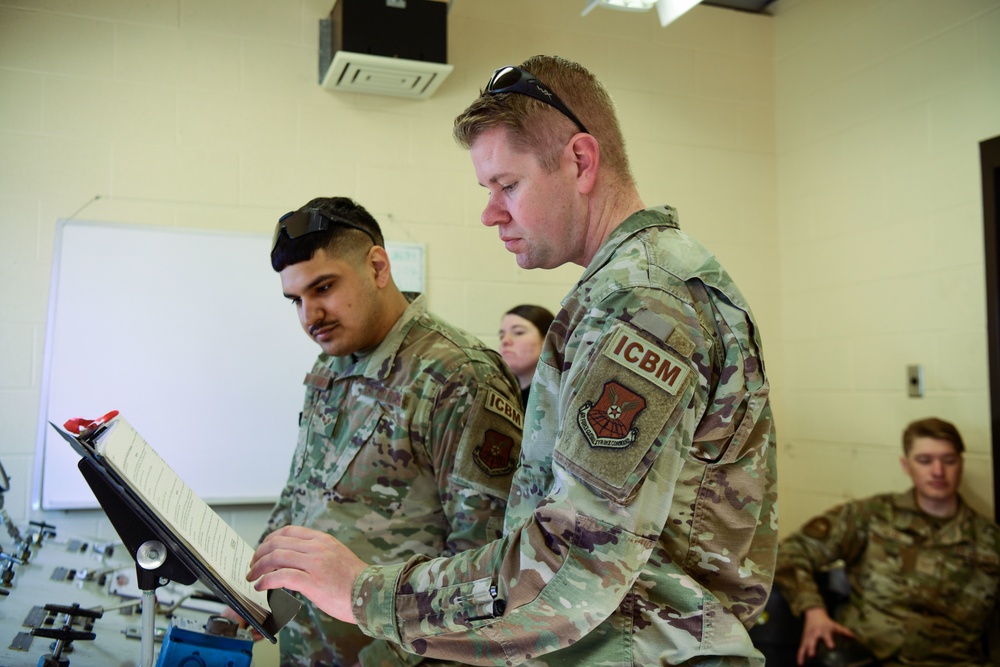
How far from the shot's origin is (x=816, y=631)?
297 cm

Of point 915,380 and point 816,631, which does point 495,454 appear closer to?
point 816,631

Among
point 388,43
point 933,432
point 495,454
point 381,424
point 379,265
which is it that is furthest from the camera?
point 388,43

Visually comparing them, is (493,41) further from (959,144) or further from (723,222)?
(959,144)

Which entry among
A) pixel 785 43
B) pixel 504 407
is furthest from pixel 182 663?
pixel 785 43

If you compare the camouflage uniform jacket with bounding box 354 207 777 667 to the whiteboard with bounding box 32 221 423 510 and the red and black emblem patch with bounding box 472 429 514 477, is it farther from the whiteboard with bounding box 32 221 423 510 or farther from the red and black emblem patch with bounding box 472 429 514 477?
the whiteboard with bounding box 32 221 423 510

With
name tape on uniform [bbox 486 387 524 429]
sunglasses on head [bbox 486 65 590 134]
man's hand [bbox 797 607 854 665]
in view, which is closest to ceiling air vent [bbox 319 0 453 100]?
name tape on uniform [bbox 486 387 524 429]

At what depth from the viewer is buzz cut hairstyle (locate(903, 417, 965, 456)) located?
9.71 ft

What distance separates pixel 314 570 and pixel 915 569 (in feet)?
8.28

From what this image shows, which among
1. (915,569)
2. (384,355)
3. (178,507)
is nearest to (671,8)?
(384,355)

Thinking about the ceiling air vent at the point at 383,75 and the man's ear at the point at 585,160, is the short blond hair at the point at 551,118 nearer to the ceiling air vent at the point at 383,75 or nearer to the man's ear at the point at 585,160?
the man's ear at the point at 585,160

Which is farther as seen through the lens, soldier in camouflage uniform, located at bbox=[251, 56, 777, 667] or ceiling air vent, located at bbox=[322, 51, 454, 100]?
ceiling air vent, located at bbox=[322, 51, 454, 100]

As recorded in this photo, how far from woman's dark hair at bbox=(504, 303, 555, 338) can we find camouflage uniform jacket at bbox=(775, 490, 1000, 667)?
1196 millimetres

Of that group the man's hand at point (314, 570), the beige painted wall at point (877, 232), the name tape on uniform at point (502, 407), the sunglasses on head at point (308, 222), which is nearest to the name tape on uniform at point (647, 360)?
the man's hand at point (314, 570)

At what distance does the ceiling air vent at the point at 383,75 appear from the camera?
3100 mm
